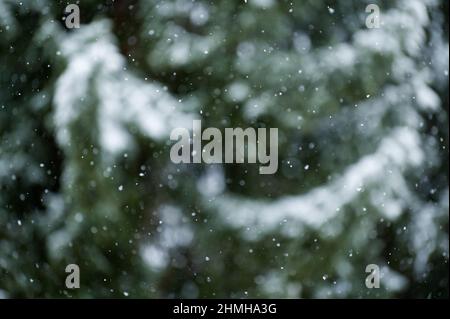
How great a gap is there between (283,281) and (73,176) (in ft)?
1.35

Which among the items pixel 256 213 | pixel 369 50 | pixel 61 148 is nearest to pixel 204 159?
pixel 256 213

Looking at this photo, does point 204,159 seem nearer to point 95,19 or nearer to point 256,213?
point 256,213

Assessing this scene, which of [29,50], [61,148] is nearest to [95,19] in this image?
[29,50]

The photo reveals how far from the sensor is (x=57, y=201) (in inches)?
32.3

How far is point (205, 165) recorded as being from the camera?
0.81 meters

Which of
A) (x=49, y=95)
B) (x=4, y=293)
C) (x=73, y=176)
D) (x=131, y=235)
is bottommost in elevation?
(x=4, y=293)

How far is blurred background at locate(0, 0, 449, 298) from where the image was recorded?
0.81 meters

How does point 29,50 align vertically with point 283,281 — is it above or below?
above

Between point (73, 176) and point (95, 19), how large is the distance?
0.28 m

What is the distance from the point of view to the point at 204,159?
82cm

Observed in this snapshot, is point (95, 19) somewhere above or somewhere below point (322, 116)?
above

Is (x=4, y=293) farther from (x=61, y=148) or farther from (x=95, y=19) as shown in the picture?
(x=95, y=19)

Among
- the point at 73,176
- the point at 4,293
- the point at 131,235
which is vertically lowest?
the point at 4,293

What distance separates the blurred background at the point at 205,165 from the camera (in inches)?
31.8
